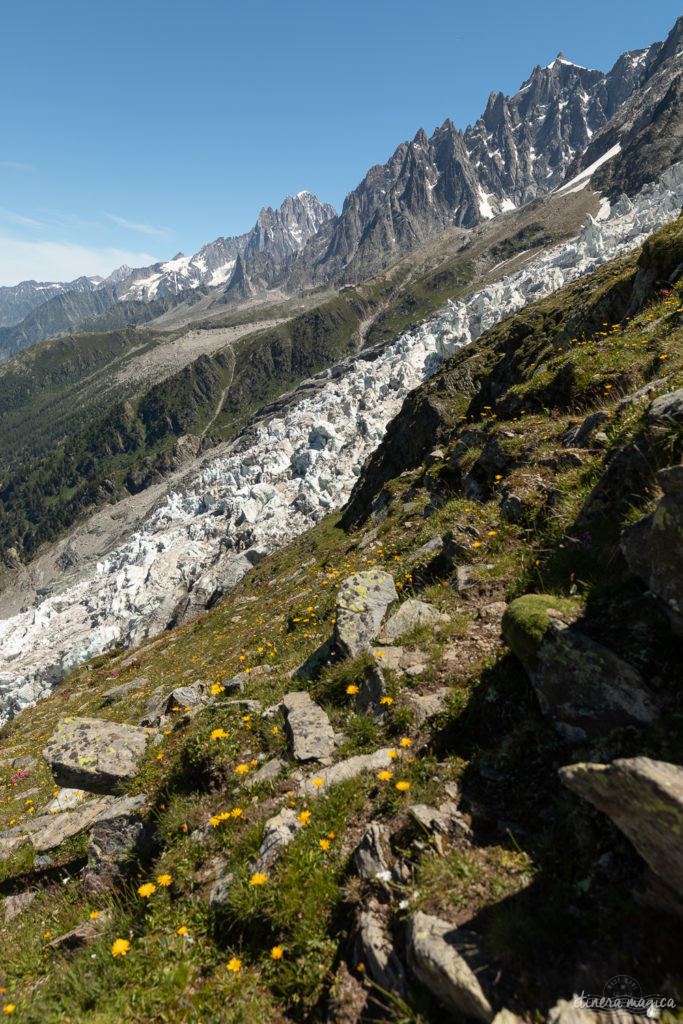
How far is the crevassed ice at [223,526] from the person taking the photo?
2292 inches

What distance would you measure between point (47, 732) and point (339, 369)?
633ft

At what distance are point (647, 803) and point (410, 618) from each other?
5.18 m

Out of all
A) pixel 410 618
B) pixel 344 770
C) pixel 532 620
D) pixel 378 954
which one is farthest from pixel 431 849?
pixel 410 618

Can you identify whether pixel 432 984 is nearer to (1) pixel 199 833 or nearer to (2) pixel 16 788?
(1) pixel 199 833

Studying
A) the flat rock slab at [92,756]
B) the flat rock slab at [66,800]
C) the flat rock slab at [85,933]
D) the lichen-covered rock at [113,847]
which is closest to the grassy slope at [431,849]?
the flat rock slab at [85,933]

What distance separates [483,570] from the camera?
8.06 metres

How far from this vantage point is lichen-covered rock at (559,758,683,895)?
106 inches

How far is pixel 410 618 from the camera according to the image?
791 centimetres

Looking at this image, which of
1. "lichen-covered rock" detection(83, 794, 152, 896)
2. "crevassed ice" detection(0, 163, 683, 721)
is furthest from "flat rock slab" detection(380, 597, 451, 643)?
"crevassed ice" detection(0, 163, 683, 721)

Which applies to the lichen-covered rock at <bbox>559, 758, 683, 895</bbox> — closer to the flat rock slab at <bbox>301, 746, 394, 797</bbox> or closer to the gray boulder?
the gray boulder

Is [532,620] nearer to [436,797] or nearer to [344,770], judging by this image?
[436,797]

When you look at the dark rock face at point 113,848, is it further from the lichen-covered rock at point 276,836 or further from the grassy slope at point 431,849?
the lichen-covered rock at point 276,836

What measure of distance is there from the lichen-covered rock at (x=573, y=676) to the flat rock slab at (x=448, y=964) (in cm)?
203

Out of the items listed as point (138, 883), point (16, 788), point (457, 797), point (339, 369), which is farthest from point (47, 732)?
point (339, 369)
